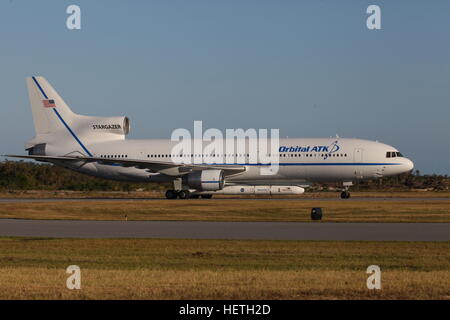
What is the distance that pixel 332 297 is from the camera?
13305 millimetres

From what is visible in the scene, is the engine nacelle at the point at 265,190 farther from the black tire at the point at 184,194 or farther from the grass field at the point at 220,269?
the grass field at the point at 220,269

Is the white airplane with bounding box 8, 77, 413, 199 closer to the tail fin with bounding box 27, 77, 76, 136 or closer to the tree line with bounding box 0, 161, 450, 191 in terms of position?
the tail fin with bounding box 27, 77, 76, 136

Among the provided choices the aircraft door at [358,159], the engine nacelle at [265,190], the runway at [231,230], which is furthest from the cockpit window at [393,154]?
the runway at [231,230]

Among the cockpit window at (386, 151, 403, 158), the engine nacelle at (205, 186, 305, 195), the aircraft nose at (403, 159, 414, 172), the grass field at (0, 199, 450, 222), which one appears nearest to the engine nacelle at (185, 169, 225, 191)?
the engine nacelle at (205, 186, 305, 195)

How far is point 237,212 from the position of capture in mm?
39156

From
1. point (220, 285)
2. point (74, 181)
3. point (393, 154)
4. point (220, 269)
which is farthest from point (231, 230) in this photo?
point (74, 181)

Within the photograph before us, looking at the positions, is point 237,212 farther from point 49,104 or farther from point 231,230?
point 49,104

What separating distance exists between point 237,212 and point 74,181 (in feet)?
220

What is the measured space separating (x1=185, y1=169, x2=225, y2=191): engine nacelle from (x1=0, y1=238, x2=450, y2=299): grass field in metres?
30.2

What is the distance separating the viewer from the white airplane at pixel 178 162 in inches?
2203

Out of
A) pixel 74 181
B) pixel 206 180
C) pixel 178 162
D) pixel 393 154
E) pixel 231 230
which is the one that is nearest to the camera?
pixel 231 230

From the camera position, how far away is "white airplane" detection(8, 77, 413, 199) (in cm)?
5597
